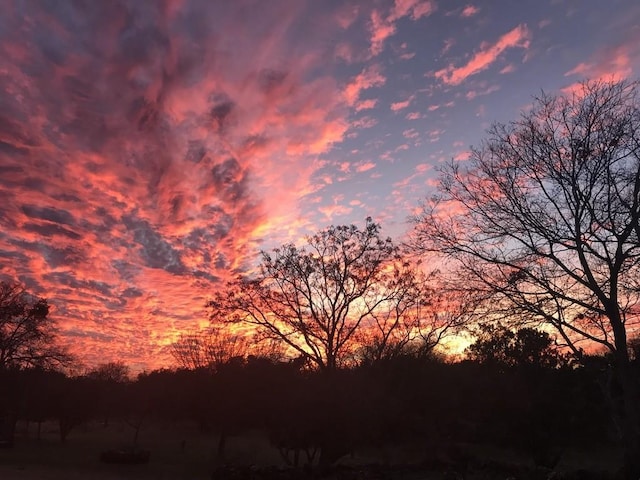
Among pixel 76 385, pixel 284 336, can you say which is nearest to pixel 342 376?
pixel 284 336

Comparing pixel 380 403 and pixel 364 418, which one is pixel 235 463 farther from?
pixel 380 403

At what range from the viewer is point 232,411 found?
38.3 m

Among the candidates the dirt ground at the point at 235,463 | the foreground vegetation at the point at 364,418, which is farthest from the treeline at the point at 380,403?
the dirt ground at the point at 235,463

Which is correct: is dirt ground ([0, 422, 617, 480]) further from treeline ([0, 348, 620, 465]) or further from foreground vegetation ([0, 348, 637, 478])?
treeline ([0, 348, 620, 465])

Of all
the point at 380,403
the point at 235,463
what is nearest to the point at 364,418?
the point at 380,403

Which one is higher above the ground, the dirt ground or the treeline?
the treeline

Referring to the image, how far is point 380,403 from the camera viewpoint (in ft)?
85.7

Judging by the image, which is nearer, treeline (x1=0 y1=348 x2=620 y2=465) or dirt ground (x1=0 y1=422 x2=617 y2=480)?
dirt ground (x1=0 y1=422 x2=617 y2=480)

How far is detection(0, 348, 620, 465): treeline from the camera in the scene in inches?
1003

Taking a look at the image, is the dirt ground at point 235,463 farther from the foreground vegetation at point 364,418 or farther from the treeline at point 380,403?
the treeline at point 380,403

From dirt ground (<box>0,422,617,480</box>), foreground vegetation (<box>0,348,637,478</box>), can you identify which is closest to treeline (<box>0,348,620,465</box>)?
foreground vegetation (<box>0,348,637,478</box>)

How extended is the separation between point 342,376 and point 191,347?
84.2 ft

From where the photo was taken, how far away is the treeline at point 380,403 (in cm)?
2548

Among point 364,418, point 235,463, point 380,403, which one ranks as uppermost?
point 380,403
